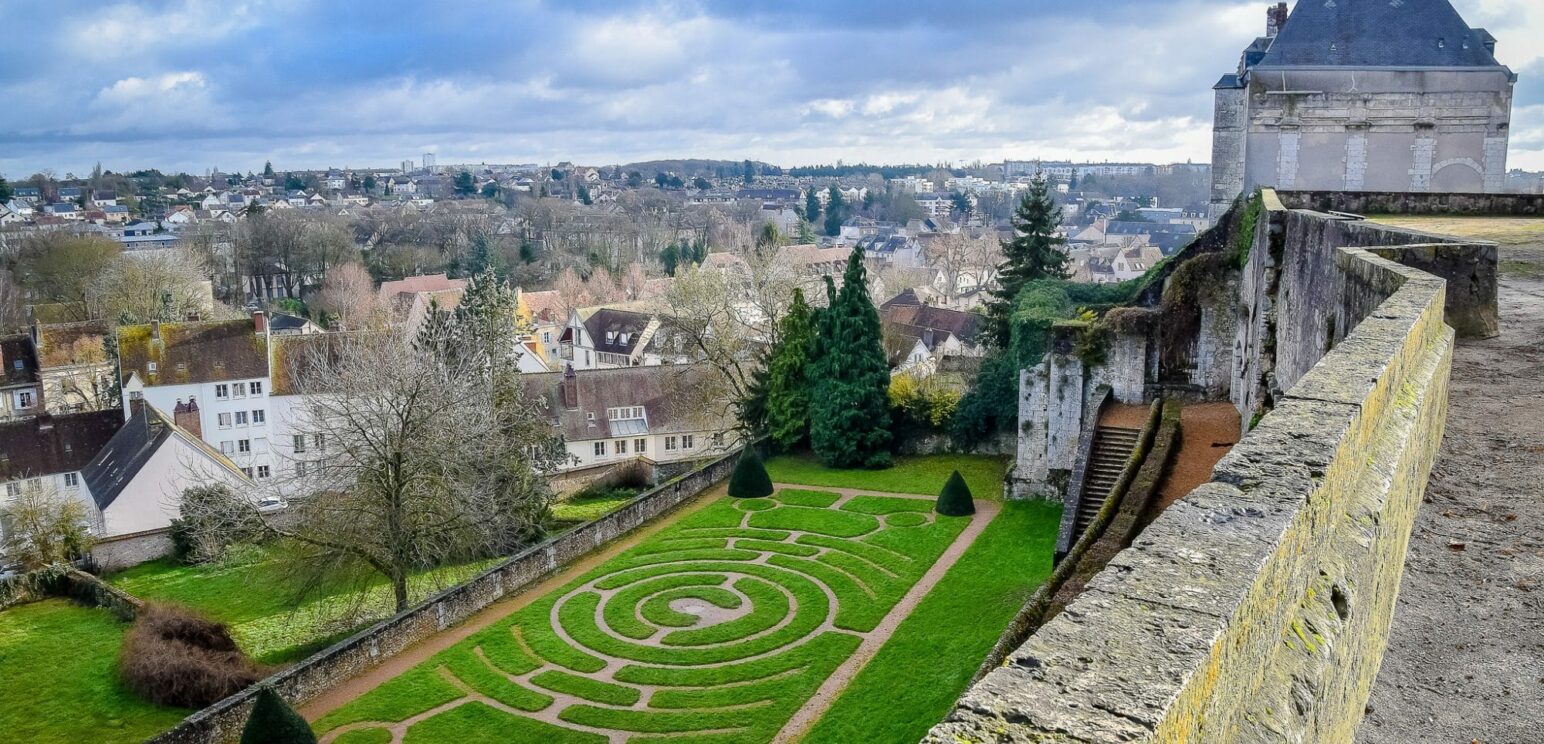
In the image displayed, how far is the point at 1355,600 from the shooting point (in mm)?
4098

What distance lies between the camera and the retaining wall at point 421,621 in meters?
15.8

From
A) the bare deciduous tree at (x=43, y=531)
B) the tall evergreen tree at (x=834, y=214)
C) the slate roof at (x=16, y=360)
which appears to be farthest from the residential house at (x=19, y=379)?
the tall evergreen tree at (x=834, y=214)

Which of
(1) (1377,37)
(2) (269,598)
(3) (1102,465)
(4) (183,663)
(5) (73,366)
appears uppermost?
(1) (1377,37)

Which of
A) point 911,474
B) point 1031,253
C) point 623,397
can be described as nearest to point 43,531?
point 623,397

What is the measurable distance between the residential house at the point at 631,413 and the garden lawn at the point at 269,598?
11.7 metres

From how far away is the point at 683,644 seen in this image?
62.4ft

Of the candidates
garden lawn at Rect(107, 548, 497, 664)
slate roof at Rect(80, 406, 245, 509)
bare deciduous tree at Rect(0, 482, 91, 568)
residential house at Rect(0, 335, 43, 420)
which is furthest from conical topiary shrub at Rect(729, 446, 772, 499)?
residential house at Rect(0, 335, 43, 420)

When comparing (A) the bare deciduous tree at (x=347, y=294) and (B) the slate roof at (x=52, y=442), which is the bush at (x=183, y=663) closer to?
(B) the slate roof at (x=52, y=442)

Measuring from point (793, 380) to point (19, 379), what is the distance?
3272 centimetres

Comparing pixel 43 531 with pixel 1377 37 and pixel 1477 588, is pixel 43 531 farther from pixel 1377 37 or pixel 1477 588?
pixel 1377 37

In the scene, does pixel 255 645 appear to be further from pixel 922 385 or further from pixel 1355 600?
pixel 1355 600

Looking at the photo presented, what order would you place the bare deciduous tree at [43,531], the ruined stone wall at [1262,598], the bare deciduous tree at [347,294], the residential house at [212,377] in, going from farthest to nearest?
the bare deciduous tree at [347,294], the residential house at [212,377], the bare deciduous tree at [43,531], the ruined stone wall at [1262,598]

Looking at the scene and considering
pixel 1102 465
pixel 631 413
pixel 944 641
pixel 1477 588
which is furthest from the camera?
pixel 631 413

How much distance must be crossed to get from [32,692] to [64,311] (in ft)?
141
